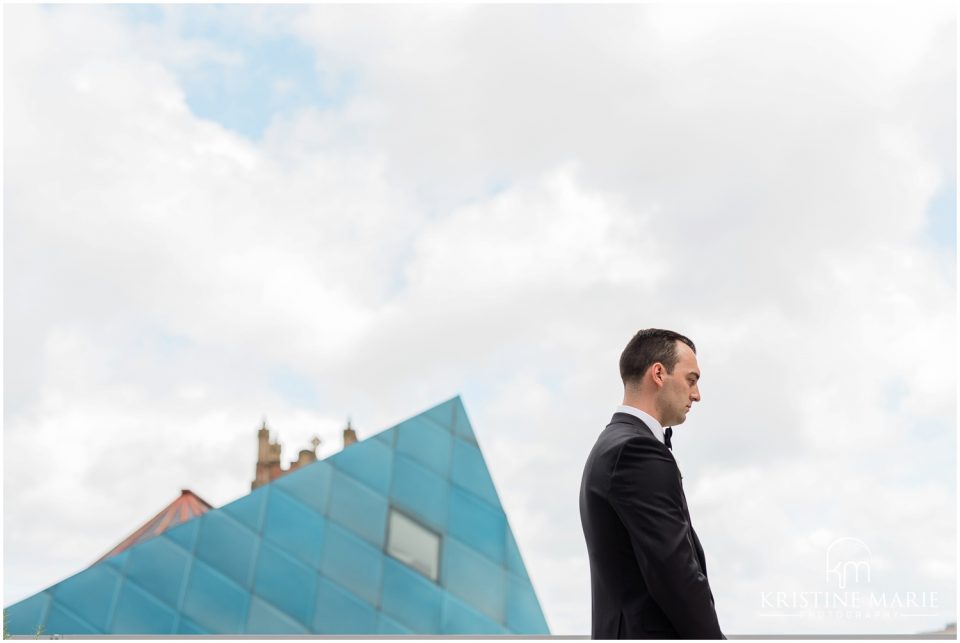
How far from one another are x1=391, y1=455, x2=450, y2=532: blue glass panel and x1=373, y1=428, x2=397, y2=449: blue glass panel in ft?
0.96

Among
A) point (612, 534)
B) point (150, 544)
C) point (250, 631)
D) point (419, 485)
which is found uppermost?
point (419, 485)

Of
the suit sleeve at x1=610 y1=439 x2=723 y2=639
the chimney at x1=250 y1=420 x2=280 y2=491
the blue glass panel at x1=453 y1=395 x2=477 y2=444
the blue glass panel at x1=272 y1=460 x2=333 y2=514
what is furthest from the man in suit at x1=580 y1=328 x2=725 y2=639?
the chimney at x1=250 y1=420 x2=280 y2=491

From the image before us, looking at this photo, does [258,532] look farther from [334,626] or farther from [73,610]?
[73,610]

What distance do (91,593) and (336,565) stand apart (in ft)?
12.7

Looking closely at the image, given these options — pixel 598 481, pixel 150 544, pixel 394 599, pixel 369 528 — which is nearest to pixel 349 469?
pixel 369 528

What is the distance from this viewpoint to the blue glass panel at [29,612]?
1389 centimetres

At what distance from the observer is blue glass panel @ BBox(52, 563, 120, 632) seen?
14266 mm

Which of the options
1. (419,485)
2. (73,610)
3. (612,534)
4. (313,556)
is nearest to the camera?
(612,534)

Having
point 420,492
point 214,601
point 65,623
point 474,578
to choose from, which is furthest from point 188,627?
point 474,578

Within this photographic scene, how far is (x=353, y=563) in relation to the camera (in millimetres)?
15281

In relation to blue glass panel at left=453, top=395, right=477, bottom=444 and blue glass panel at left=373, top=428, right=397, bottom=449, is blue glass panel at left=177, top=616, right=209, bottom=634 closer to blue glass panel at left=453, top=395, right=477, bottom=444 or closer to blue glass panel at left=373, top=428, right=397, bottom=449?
blue glass panel at left=373, top=428, right=397, bottom=449

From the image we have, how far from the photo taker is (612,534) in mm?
3082

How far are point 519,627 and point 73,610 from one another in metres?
7.17

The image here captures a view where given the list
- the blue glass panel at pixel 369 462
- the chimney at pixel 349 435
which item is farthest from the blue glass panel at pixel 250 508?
the chimney at pixel 349 435
